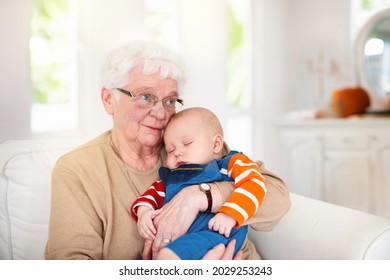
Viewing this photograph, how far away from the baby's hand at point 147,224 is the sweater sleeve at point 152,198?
31 mm

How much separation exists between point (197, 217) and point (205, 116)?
237mm

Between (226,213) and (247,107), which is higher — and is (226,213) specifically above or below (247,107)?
below

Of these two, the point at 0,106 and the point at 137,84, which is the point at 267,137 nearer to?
the point at 137,84

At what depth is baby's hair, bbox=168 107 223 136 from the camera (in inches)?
44.1

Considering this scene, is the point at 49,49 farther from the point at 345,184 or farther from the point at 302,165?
the point at 345,184

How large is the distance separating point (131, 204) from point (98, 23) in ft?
1.50

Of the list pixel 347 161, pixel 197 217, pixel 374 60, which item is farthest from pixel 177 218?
pixel 374 60

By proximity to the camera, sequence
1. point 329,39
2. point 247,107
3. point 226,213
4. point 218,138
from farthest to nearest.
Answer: point 329,39 → point 247,107 → point 218,138 → point 226,213

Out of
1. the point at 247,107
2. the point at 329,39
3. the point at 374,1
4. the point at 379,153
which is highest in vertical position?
the point at 374,1

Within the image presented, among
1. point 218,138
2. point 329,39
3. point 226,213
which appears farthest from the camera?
point 329,39

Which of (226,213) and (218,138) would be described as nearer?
(226,213)

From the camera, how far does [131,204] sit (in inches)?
45.0

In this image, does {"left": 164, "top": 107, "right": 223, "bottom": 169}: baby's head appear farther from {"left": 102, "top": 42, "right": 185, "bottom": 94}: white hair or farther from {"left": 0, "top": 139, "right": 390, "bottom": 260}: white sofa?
{"left": 0, "top": 139, "right": 390, "bottom": 260}: white sofa

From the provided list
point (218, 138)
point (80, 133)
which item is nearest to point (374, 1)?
point (218, 138)
